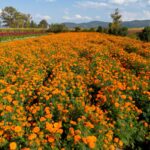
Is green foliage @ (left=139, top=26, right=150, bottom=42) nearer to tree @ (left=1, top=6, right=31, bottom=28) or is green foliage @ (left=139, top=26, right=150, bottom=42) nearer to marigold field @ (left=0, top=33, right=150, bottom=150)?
marigold field @ (left=0, top=33, right=150, bottom=150)

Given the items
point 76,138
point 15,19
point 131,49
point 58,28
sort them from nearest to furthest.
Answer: point 76,138 < point 131,49 < point 58,28 < point 15,19

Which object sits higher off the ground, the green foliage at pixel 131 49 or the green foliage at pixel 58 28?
the green foliage at pixel 131 49

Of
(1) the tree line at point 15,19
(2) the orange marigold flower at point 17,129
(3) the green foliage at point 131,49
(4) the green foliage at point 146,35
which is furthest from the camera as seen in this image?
(1) the tree line at point 15,19

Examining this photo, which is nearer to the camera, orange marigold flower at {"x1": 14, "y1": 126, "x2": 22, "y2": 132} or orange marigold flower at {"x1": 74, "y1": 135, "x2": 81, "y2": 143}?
orange marigold flower at {"x1": 74, "y1": 135, "x2": 81, "y2": 143}

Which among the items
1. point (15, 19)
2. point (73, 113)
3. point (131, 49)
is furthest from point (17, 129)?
point (15, 19)

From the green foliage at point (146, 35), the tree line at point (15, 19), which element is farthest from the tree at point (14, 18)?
the green foliage at point (146, 35)

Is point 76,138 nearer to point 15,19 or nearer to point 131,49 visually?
point 131,49

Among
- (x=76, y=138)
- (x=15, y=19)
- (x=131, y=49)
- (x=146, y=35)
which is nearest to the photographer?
(x=76, y=138)

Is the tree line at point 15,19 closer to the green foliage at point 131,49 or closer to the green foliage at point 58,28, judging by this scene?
the green foliage at point 58,28

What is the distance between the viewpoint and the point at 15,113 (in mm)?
5824

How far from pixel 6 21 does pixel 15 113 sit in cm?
12247

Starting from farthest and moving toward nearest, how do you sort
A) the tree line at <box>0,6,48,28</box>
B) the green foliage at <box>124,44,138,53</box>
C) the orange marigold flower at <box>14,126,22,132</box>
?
1. the tree line at <box>0,6,48,28</box>
2. the green foliage at <box>124,44,138,53</box>
3. the orange marigold flower at <box>14,126,22,132</box>

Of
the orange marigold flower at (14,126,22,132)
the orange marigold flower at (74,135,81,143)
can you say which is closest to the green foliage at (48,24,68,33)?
the orange marigold flower at (14,126,22,132)

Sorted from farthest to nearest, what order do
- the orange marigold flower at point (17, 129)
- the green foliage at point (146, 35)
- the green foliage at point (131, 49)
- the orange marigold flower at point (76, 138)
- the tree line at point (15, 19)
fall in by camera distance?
1. the tree line at point (15, 19)
2. the green foliage at point (146, 35)
3. the green foliage at point (131, 49)
4. the orange marigold flower at point (17, 129)
5. the orange marigold flower at point (76, 138)
